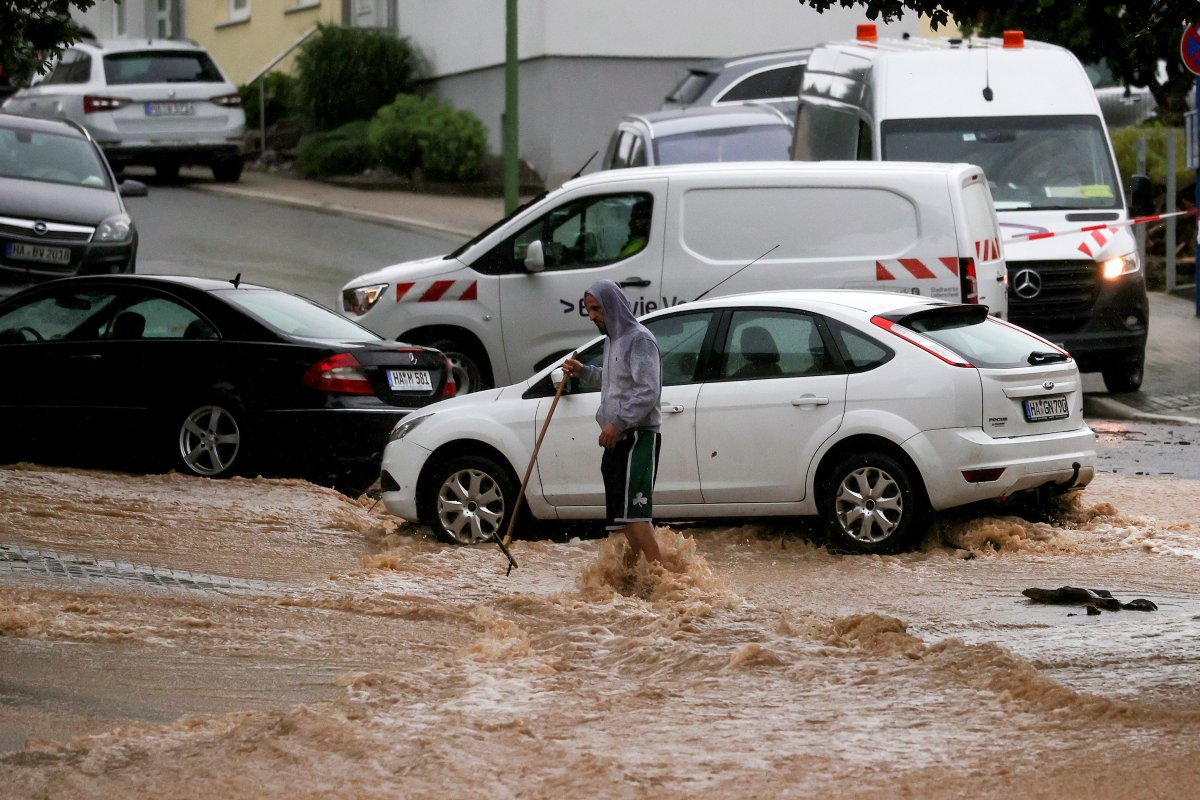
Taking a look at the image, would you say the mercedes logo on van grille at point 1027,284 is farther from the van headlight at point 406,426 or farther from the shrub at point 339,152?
the shrub at point 339,152

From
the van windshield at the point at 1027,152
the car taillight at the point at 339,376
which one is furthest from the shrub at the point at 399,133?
the car taillight at the point at 339,376

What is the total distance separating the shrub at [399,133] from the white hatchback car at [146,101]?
2286 millimetres

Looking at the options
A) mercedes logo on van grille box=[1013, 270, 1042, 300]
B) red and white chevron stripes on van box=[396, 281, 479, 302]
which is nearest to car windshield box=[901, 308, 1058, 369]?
red and white chevron stripes on van box=[396, 281, 479, 302]

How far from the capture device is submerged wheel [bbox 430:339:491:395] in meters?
15.1

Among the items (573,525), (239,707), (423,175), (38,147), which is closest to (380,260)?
(38,147)

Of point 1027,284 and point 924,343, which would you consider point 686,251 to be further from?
point 924,343

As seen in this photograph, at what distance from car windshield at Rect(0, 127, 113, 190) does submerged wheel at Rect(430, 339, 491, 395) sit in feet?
21.0

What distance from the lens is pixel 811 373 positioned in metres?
10.9

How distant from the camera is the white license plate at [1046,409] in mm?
10734

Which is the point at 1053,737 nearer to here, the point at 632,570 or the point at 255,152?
the point at 632,570

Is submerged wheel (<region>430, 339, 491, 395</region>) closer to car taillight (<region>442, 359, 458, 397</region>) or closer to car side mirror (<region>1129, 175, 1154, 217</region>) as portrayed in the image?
car taillight (<region>442, 359, 458, 397</region>)

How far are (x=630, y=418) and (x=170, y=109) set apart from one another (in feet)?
65.9

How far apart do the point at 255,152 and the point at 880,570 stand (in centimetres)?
2648

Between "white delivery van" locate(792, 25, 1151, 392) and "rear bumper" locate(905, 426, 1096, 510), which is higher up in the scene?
"white delivery van" locate(792, 25, 1151, 392)
